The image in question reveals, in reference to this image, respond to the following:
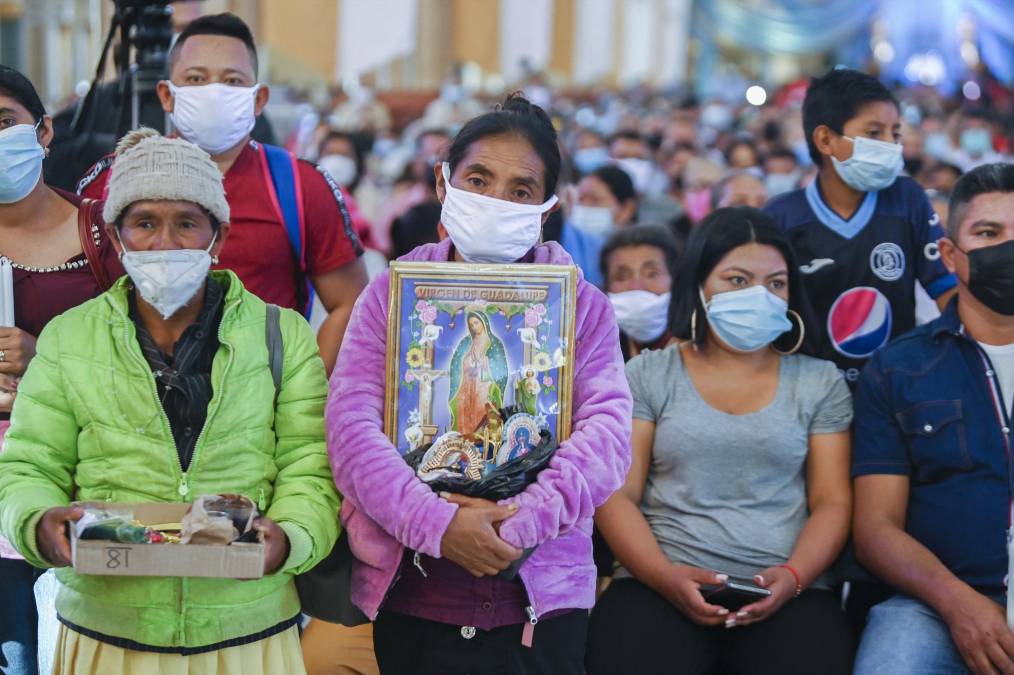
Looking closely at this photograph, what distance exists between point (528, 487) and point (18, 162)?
1.61 m

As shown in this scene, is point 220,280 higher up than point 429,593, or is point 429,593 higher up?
point 220,280

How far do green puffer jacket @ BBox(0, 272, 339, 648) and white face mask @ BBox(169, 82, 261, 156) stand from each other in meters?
1.25

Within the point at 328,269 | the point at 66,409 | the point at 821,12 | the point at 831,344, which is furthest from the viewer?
the point at 821,12

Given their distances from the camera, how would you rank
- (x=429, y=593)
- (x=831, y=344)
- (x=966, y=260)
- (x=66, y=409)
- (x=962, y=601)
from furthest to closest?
(x=831, y=344)
(x=966, y=260)
(x=962, y=601)
(x=429, y=593)
(x=66, y=409)

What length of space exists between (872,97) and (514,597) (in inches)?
107

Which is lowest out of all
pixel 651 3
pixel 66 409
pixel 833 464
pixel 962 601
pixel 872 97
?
pixel 962 601

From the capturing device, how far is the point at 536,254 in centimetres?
336

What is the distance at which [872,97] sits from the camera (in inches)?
196

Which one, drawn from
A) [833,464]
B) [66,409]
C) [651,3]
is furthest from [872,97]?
[651,3]

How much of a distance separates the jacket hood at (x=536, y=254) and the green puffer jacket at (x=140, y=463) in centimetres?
52

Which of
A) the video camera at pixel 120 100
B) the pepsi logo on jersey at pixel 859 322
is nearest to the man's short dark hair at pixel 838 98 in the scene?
the pepsi logo on jersey at pixel 859 322

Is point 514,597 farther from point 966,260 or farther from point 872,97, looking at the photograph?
point 872,97

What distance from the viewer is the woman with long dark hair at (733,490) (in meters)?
3.79

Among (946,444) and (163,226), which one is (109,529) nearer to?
(163,226)
